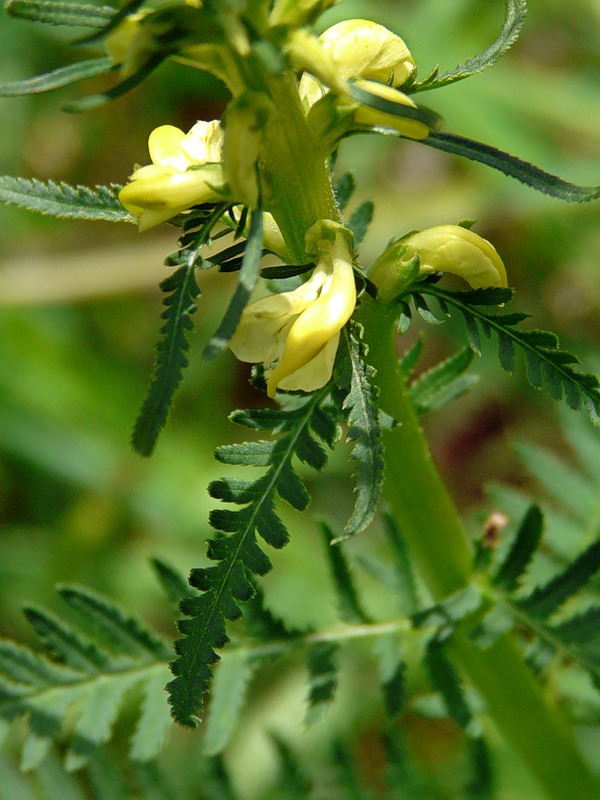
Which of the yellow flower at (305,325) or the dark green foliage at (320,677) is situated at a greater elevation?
the yellow flower at (305,325)

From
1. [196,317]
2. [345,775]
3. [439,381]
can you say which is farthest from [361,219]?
→ [196,317]

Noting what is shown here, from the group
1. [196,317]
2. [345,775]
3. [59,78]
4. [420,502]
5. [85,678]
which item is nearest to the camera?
[59,78]

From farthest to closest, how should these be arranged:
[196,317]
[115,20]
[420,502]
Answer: [196,317], [420,502], [115,20]

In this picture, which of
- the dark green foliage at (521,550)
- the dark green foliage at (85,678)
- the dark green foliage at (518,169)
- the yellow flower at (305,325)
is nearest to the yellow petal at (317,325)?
the yellow flower at (305,325)

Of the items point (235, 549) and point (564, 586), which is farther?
point (564, 586)

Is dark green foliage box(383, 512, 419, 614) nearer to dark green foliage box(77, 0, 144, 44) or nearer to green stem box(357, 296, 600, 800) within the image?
green stem box(357, 296, 600, 800)

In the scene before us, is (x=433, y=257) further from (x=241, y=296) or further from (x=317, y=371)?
(x=241, y=296)

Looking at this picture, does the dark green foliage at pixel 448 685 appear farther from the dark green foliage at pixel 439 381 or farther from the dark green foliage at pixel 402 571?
the dark green foliage at pixel 439 381
